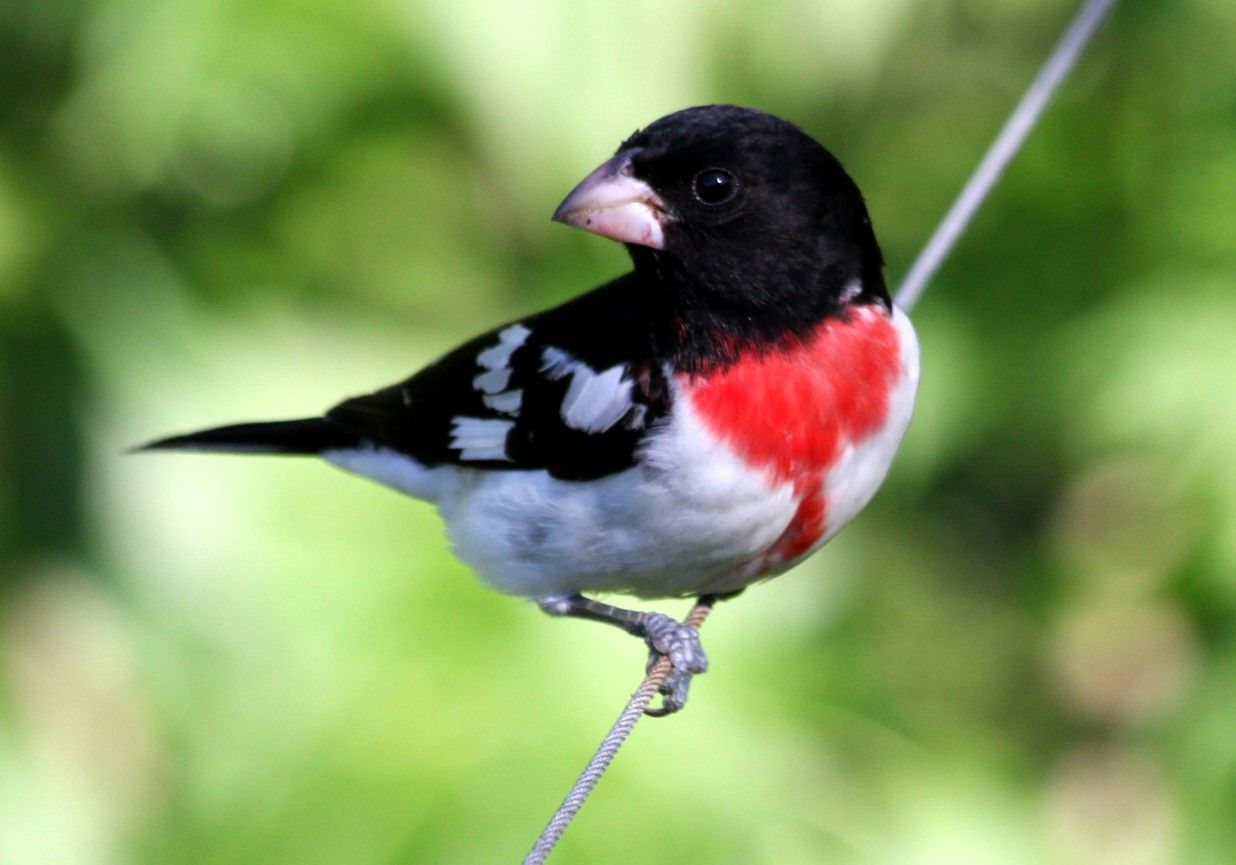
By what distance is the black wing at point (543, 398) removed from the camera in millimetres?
1922

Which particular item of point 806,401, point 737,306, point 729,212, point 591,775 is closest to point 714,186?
point 729,212

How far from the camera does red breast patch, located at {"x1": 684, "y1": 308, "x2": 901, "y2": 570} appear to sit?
1851 mm

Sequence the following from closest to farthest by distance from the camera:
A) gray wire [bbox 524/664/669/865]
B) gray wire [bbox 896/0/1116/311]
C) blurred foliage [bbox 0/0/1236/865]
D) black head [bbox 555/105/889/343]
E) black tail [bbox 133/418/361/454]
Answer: gray wire [bbox 524/664/669/865] → gray wire [bbox 896/0/1116/311] → black head [bbox 555/105/889/343] → black tail [bbox 133/418/361/454] → blurred foliage [bbox 0/0/1236/865]

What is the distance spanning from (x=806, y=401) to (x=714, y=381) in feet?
0.34

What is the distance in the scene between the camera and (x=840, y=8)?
8.14ft

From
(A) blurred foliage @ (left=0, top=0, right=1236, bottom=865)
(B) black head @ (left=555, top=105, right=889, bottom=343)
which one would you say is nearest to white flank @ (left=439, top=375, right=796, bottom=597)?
(B) black head @ (left=555, top=105, right=889, bottom=343)

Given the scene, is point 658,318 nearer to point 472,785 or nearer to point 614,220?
point 614,220

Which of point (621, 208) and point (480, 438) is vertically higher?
point (621, 208)

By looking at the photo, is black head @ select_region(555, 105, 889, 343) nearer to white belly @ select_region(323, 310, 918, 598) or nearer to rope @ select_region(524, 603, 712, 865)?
white belly @ select_region(323, 310, 918, 598)

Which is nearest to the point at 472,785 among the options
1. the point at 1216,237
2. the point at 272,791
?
the point at 272,791

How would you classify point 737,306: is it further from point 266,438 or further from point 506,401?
point 266,438

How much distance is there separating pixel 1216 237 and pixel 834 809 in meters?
1.07

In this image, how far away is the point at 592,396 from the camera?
6.44 ft

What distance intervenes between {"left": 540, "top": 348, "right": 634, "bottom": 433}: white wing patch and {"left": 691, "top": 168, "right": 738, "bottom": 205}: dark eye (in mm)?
217
